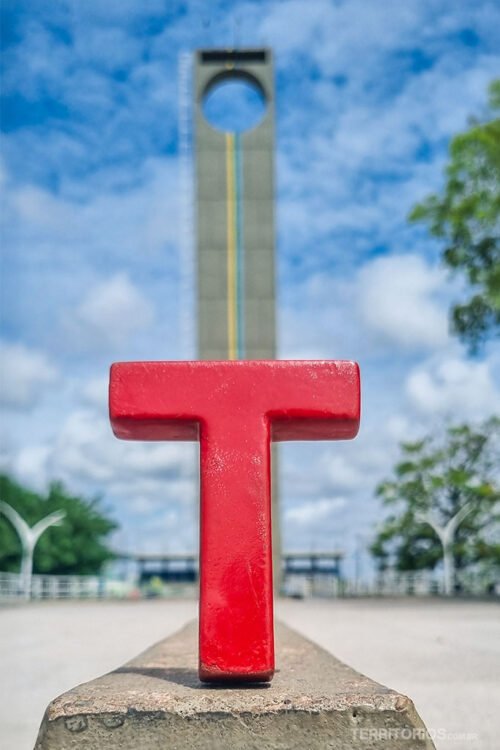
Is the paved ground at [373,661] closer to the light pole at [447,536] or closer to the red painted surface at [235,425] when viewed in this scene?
the red painted surface at [235,425]

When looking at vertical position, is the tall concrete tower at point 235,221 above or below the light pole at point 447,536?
above

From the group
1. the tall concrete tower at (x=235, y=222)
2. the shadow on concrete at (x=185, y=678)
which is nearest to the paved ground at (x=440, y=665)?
the shadow on concrete at (x=185, y=678)

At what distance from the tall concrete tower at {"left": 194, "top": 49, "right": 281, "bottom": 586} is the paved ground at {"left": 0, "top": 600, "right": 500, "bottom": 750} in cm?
1868

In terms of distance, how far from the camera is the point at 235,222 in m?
29.7

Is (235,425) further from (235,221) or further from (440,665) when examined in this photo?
(235,221)

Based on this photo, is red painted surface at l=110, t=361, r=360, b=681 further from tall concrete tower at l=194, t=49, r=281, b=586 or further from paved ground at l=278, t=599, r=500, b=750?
tall concrete tower at l=194, t=49, r=281, b=586

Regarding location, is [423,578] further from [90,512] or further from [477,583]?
[90,512]

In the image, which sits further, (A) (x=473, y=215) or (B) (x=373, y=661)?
(A) (x=473, y=215)

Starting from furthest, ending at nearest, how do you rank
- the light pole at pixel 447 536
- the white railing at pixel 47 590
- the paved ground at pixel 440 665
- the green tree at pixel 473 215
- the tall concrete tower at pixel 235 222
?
the tall concrete tower at pixel 235 222 → the white railing at pixel 47 590 → the light pole at pixel 447 536 → the green tree at pixel 473 215 → the paved ground at pixel 440 665

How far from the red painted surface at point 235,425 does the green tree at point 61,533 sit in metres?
34.4

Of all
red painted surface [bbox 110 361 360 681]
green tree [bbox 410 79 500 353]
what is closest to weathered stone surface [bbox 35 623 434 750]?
red painted surface [bbox 110 361 360 681]

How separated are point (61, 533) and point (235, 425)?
38421mm

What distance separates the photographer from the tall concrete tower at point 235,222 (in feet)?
93.9

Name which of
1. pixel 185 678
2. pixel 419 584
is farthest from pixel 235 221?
pixel 185 678
